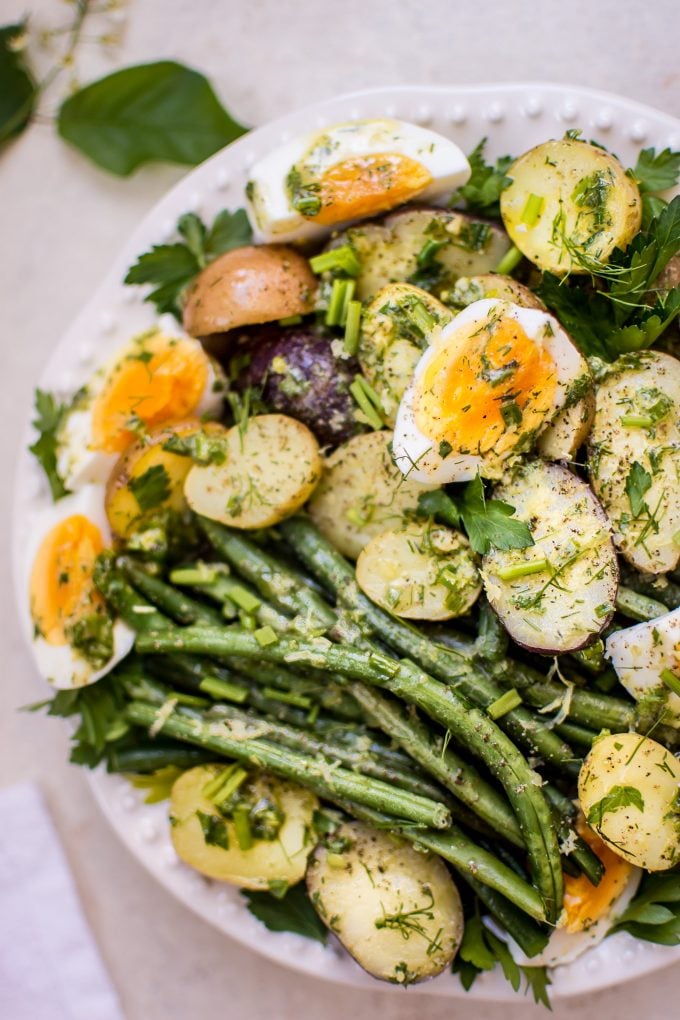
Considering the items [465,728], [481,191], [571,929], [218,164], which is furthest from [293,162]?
[571,929]

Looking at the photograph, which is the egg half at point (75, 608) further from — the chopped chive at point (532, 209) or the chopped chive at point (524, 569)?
the chopped chive at point (532, 209)

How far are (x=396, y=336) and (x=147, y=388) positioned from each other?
626 millimetres

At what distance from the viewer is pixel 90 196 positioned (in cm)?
271

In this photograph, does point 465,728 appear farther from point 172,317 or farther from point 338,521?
point 172,317

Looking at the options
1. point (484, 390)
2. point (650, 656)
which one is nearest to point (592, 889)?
point (650, 656)

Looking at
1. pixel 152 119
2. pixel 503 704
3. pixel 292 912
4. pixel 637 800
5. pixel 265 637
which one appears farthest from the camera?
pixel 152 119

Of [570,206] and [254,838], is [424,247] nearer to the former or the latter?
[570,206]

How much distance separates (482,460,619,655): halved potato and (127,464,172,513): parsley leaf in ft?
2.67

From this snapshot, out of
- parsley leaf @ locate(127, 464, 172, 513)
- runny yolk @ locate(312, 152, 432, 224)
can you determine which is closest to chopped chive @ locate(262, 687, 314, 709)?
parsley leaf @ locate(127, 464, 172, 513)

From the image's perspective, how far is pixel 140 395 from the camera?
2.21 m

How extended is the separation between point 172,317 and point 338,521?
0.69 metres

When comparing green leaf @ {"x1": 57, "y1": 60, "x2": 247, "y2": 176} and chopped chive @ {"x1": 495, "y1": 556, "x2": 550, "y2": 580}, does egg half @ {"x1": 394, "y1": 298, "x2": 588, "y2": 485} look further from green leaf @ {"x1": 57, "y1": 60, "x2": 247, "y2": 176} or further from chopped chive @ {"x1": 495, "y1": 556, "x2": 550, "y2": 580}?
green leaf @ {"x1": 57, "y1": 60, "x2": 247, "y2": 176}

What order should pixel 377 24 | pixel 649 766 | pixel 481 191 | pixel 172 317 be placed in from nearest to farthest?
pixel 649 766 → pixel 481 191 → pixel 172 317 → pixel 377 24

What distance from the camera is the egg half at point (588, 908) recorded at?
199 centimetres
